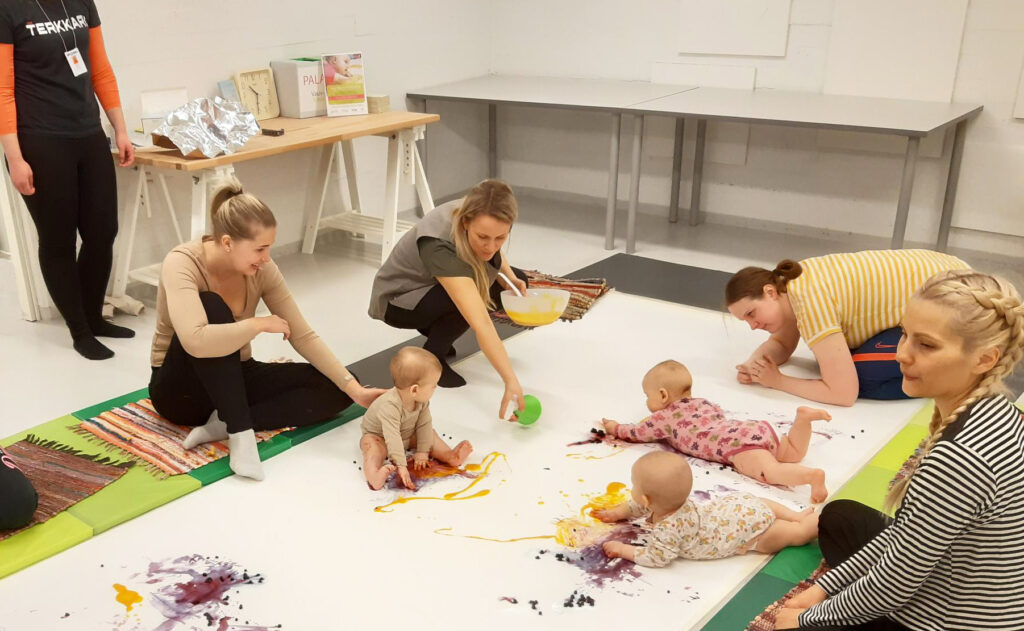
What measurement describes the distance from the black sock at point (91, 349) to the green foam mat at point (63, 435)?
0.54m

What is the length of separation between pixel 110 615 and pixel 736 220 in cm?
404

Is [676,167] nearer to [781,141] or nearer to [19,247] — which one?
[781,141]

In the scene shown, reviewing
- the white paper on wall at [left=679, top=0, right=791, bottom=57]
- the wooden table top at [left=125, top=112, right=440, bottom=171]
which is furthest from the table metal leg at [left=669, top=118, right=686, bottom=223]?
the wooden table top at [left=125, top=112, right=440, bottom=171]

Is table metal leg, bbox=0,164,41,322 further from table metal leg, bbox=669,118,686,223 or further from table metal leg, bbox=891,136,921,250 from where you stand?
table metal leg, bbox=891,136,921,250

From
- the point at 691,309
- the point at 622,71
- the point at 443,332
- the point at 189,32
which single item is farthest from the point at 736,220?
the point at 189,32

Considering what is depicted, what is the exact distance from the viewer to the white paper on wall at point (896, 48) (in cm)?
425

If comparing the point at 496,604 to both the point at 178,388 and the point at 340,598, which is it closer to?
the point at 340,598

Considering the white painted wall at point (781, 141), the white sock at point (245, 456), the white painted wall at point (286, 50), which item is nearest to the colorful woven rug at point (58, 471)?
the white sock at point (245, 456)

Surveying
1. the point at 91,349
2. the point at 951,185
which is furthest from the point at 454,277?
the point at 951,185

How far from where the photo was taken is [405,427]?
2422 millimetres

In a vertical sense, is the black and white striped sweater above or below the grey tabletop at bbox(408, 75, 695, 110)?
below

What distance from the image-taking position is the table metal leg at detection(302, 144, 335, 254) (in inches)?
173

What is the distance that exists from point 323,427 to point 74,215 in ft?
4.20

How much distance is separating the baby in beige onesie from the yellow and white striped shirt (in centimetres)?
111
